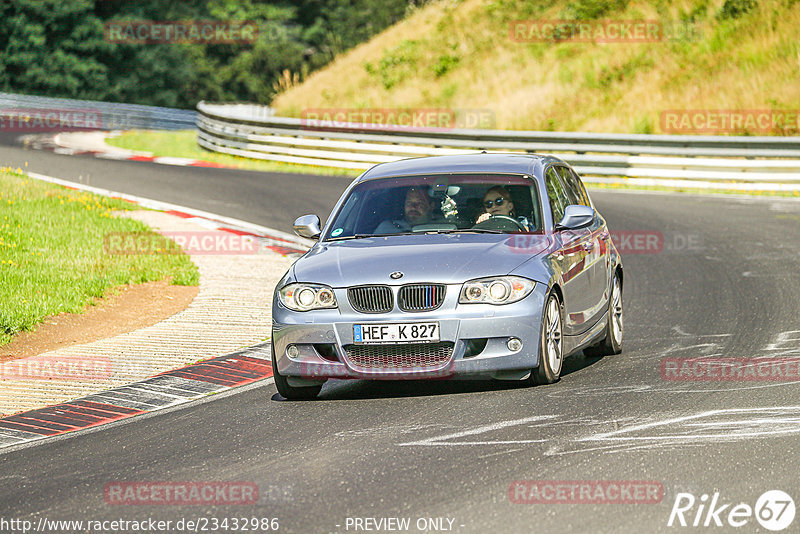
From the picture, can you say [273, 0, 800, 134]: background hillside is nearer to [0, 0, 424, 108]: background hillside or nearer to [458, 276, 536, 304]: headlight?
[0, 0, 424, 108]: background hillside

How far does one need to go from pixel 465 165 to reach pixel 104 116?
3824 cm

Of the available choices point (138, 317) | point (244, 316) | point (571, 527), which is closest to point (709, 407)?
point (571, 527)

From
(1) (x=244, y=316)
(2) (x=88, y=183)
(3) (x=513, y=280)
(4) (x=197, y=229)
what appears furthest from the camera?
(2) (x=88, y=183)

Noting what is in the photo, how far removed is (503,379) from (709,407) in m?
1.52

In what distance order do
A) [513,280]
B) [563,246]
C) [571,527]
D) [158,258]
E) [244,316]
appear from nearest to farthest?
[571,527], [513,280], [563,246], [244,316], [158,258]

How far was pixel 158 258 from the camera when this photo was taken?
51.5ft

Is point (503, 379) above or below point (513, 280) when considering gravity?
below

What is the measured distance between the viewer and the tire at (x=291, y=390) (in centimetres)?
885

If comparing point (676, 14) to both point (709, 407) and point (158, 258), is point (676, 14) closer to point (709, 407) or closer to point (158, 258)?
point (158, 258)

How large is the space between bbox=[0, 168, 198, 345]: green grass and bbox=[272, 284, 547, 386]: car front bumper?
13.8 ft

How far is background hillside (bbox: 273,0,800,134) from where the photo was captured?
31422mm
